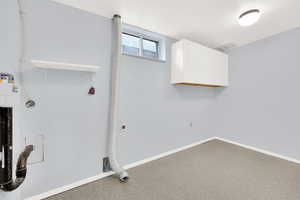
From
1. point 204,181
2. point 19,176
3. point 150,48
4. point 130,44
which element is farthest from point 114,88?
point 204,181

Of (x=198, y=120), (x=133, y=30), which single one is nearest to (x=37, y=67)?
(x=133, y=30)

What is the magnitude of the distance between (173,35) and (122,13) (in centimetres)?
106

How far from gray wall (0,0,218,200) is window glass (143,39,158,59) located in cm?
24

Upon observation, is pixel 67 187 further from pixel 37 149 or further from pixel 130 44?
pixel 130 44

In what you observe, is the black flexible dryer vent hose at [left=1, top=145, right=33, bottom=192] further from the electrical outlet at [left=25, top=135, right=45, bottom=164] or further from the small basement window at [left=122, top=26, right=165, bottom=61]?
the small basement window at [left=122, top=26, right=165, bottom=61]

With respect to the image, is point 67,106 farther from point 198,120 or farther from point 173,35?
point 198,120

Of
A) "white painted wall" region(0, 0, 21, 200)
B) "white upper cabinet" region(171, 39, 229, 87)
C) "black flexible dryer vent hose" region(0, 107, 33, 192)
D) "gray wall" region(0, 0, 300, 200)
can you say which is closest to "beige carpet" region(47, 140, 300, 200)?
"gray wall" region(0, 0, 300, 200)

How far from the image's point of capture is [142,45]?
92.7 inches

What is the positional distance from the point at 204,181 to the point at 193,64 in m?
1.94

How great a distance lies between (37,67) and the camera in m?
1.42

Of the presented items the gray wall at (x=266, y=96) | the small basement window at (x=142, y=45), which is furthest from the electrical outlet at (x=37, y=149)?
the gray wall at (x=266, y=96)

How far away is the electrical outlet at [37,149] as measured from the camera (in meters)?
1.43

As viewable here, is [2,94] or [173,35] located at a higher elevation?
[173,35]

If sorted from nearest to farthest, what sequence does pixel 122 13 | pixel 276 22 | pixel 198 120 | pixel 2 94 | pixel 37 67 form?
pixel 2 94 → pixel 37 67 → pixel 122 13 → pixel 276 22 → pixel 198 120
